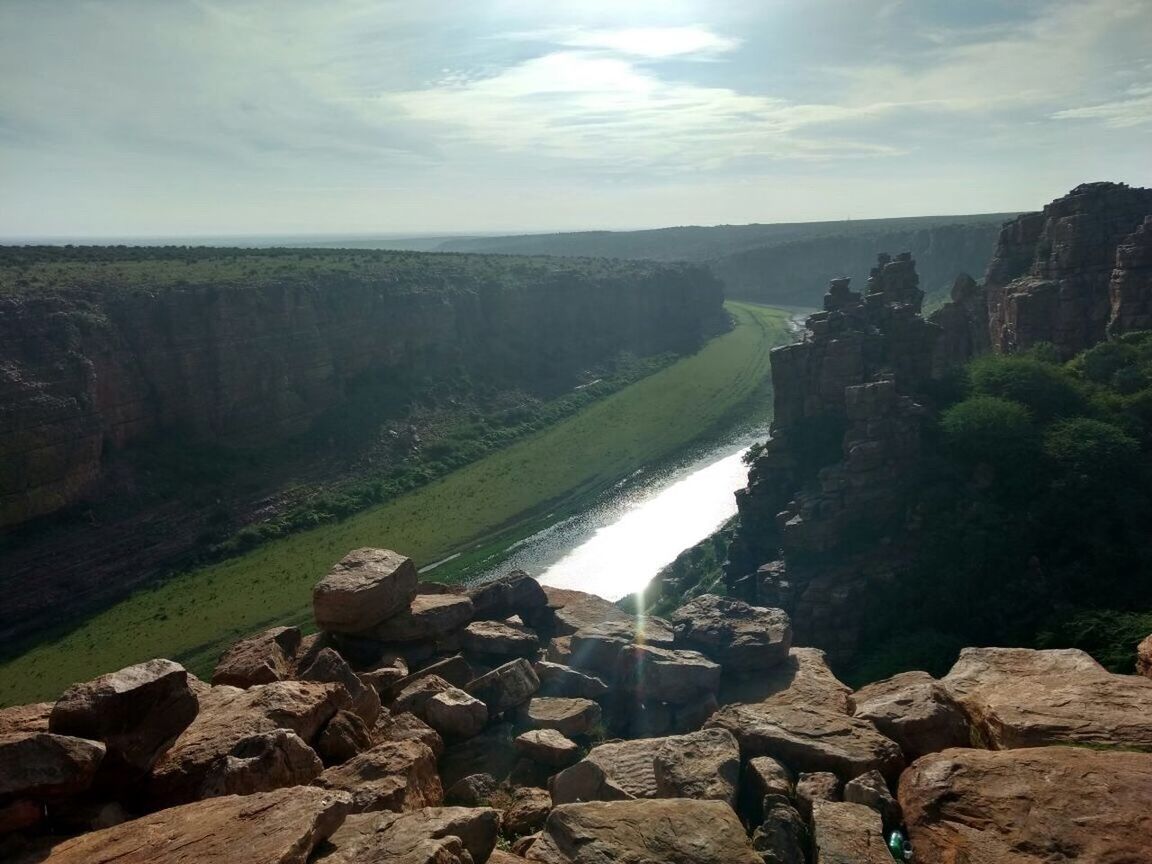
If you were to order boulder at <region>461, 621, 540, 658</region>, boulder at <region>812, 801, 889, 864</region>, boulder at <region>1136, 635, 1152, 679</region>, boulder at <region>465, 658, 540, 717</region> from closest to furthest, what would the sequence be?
boulder at <region>812, 801, 889, 864</region> < boulder at <region>1136, 635, 1152, 679</region> < boulder at <region>465, 658, 540, 717</region> < boulder at <region>461, 621, 540, 658</region>

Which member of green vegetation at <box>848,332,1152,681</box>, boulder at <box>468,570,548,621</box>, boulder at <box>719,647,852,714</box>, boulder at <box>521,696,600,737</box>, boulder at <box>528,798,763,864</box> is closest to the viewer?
boulder at <box>528,798,763,864</box>

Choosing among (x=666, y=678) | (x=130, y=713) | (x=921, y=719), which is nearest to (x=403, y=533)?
(x=666, y=678)

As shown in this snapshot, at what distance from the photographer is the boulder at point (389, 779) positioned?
10.4 meters

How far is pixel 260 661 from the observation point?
567 inches

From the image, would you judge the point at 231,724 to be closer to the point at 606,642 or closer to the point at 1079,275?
the point at 606,642

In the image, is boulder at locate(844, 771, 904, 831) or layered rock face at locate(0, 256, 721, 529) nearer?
boulder at locate(844, 771, 904, 831)

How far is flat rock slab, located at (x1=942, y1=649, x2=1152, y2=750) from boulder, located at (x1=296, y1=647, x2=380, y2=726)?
9.09m

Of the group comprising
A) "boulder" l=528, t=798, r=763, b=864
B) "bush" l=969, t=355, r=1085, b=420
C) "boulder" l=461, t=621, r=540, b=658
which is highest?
"bush" l=969, t=355, r=1085, b=420

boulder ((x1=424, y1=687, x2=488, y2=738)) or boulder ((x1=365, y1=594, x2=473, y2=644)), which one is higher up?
boulder ((x1=365, y1=594, x2=473, y2=644))

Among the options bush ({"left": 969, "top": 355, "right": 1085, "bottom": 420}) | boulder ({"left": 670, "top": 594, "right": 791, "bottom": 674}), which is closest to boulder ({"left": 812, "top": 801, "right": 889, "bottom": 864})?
boulder ({"left": 670, "top": 594, "right": 791, "bottom": 674})

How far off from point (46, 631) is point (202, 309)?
22.5 meters

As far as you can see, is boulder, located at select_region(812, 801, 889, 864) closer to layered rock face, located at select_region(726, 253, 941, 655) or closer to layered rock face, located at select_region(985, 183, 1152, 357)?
layered rock face, located at select_region(726, 253, 941, 655)

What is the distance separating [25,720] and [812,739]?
10.9 m

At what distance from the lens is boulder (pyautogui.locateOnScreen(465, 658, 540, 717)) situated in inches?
573
